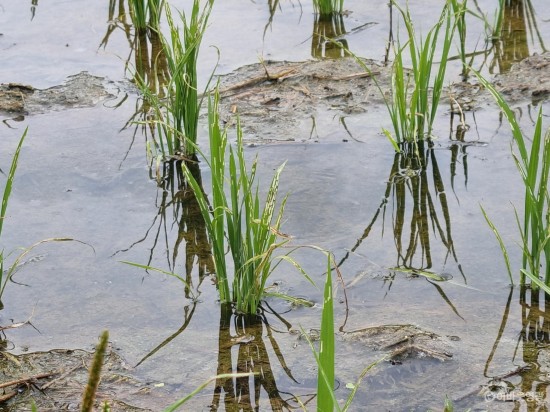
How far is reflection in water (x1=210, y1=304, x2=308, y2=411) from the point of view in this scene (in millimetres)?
2600

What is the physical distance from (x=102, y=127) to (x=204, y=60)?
3.22 ft

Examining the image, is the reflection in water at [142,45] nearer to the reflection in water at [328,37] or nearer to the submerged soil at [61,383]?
the reflection in water at [328,37]

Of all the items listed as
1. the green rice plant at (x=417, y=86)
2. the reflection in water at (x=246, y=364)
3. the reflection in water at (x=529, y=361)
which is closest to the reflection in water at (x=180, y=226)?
the reflection in water at (x=246, y=364)

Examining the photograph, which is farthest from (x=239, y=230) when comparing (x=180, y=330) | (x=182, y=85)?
(x=182, y=85)

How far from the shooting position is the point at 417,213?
3693mm

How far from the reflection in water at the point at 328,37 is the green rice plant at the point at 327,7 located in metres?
0.02

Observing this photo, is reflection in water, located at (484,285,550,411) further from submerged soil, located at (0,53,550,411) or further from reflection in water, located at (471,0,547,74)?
reflection in water, located at (471,0,547,74)

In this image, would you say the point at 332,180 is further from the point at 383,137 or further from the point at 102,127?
the point at 102,127

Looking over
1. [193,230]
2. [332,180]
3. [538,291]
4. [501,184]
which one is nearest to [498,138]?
[501,184]

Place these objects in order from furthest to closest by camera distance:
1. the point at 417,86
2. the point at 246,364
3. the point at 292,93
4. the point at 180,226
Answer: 1. the point at 292,93
2. the point at 417,86
3. the point at 180,226
4. the point at 246,364

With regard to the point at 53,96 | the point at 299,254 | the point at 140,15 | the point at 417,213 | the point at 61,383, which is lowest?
the point at 61,383

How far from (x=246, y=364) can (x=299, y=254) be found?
701mm

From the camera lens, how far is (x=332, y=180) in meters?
3.92

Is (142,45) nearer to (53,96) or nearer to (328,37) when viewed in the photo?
(53,96)
